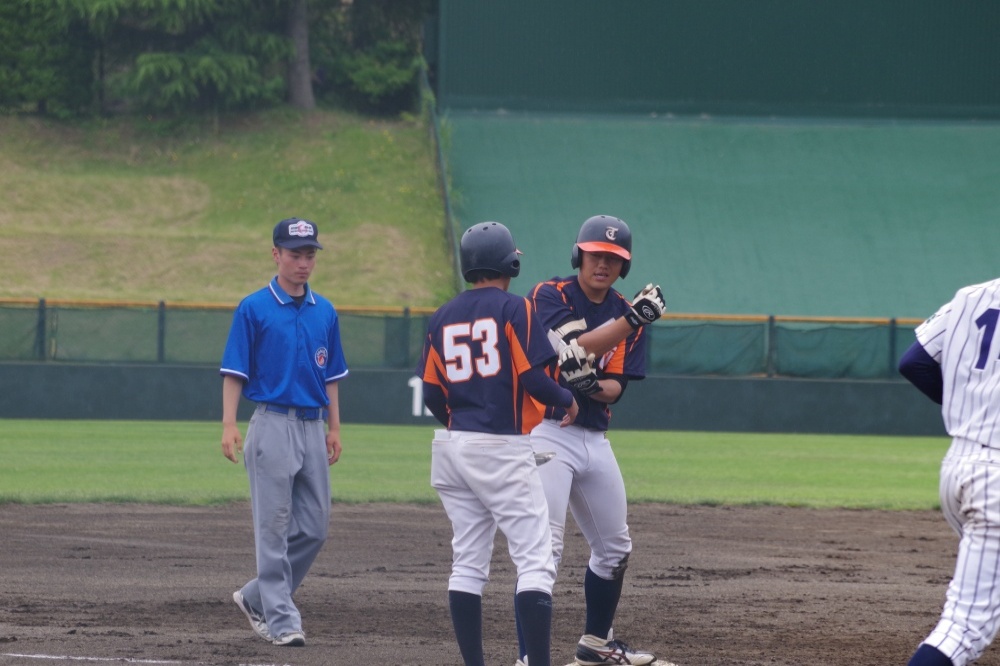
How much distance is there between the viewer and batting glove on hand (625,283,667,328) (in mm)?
5699

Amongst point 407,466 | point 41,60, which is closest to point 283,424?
point 407,466

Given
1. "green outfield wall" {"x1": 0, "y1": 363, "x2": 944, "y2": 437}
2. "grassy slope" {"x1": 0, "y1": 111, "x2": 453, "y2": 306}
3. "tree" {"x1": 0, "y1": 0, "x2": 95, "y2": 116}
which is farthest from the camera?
"tree" {"x1": 0, "y1": 0, "x2": 95, "y2": 116}

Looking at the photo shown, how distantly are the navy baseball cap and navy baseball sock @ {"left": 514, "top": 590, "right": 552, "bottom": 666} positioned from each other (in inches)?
88.7

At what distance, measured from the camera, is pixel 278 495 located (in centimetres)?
641

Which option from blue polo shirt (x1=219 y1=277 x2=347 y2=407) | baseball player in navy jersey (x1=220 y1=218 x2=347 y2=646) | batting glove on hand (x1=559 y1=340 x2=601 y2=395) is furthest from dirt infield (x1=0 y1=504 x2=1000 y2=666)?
batting glove on hand (x1=559 y1=340 x2=601 y2=395)

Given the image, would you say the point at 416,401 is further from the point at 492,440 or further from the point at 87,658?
the point at 492,440

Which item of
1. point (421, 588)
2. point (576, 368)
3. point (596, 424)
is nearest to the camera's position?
point (576, 368)

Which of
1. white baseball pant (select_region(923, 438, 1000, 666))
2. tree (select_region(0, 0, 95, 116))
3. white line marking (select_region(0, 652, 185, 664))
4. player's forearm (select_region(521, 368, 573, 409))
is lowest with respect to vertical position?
white line marking (select_region(0, 652, 185, 664))

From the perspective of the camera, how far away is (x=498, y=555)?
953 centimetres

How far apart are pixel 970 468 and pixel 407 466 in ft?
36.4

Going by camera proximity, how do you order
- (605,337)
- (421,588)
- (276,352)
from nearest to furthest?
1. (605,337)
2. (276,352)
3. (421,588)

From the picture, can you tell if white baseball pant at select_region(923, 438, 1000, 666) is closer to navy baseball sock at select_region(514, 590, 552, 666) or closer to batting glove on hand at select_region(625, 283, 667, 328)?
navy baseball sock at select_region(514, 590, 552, 666)

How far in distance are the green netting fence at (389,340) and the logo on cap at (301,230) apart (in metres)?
14.7

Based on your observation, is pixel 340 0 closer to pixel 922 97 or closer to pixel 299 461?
pixel 922 97
